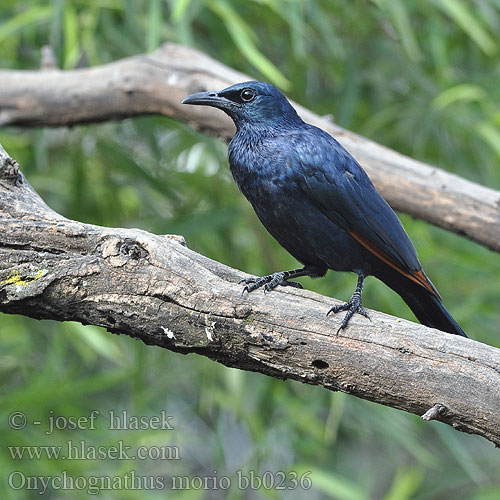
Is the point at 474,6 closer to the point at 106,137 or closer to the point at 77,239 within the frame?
the point at 106,137

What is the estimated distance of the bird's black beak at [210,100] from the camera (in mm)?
2543

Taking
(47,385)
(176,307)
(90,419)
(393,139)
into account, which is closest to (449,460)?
(393,139)

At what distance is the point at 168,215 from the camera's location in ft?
14.0

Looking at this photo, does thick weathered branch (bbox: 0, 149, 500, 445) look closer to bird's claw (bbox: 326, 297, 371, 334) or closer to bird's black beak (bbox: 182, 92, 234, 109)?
bird's claw (bbox: 326, 297, 371, 334)

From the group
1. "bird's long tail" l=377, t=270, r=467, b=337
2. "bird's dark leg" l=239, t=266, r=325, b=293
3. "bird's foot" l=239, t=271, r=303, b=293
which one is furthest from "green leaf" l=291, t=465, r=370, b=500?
"bird's foot" l=239, t=271, r=303, b=293

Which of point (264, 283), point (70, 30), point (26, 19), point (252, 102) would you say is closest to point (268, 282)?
point (264, 283)

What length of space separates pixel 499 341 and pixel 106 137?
7.47ft

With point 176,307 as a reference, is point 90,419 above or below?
below

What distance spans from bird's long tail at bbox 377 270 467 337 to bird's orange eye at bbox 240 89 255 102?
0.71m

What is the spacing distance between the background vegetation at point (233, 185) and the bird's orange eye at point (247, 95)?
671 millimetres

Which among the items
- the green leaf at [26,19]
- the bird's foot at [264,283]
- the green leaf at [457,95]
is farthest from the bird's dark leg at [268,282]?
the green leaf at [26,19]

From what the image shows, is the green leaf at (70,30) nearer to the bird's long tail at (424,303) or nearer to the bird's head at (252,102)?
the bird's head at (252,102)

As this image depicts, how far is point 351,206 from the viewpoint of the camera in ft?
7.62

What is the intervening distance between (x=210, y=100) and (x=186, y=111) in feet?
2.00
